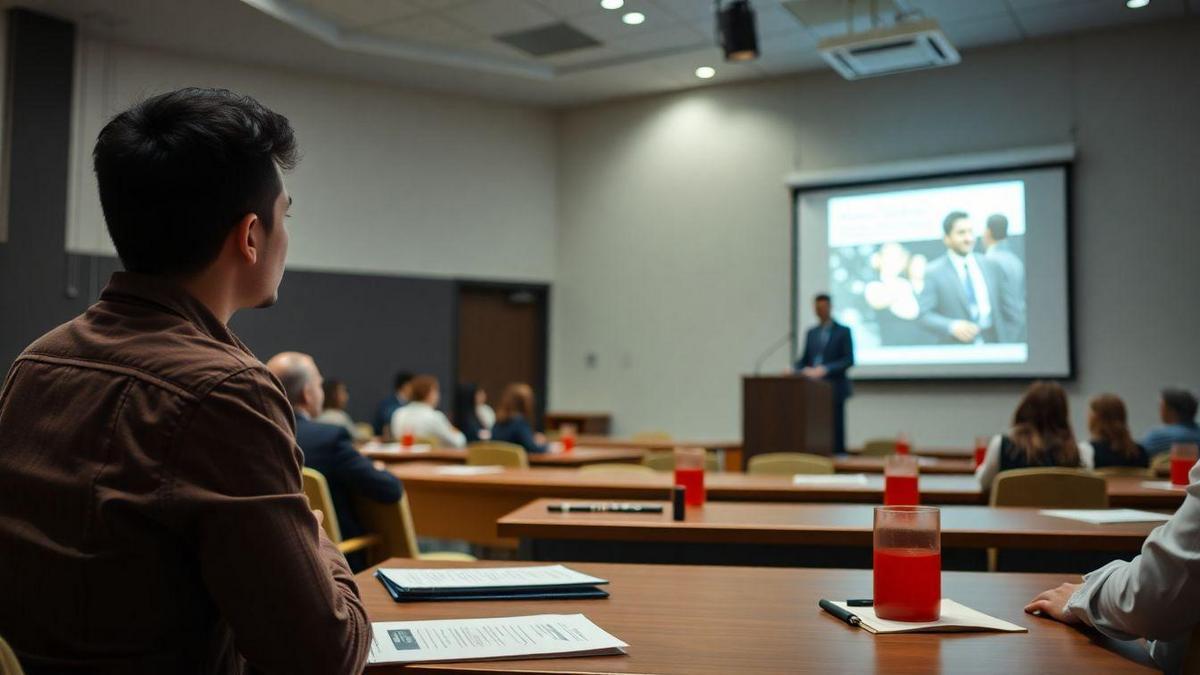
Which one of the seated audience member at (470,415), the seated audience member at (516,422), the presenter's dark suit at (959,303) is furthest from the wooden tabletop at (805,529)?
the presenter's dark suit at (959,303)

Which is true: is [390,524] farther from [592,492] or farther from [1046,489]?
[1046,489]

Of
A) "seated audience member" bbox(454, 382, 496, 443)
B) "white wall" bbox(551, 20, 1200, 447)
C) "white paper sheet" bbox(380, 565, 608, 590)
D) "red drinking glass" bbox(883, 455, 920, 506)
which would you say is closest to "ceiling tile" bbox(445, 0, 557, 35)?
"white wall" bbox(551, 20, 1200, 447)

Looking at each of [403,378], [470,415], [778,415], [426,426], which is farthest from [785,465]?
[403,378]

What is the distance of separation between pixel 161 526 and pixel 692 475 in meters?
1.97

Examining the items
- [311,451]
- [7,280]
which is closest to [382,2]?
[7,280]

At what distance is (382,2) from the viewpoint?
25.0 feet

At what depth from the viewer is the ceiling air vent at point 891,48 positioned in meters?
6.14

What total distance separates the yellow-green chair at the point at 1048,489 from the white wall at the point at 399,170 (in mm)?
7059

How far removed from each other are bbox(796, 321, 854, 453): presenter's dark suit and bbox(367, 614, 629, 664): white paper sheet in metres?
6.38

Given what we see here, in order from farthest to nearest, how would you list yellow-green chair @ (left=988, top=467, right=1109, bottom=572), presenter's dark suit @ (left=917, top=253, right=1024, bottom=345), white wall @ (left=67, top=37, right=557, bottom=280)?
1. white wall @ (left=67, top=37, right=557, bottom=280)
2. presenter's dark suit @ (left=917, top=253, right=1024, bottom=345)
3. yellow-green chair @ (left=988, top=467, right=1109, bottom=572)

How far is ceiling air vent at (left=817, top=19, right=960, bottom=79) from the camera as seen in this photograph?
6.14 meters

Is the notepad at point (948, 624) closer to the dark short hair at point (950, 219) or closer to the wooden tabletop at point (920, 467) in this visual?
the wooden tabletop at point (920, 467)

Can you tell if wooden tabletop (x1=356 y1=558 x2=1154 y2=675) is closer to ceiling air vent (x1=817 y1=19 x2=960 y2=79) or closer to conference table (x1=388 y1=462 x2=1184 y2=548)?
conference table (x1=388 y1=462 x2=1184 y2=548)

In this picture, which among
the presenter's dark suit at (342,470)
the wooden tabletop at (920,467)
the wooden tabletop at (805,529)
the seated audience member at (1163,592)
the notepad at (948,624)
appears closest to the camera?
the seated audience member at (1163,592)
